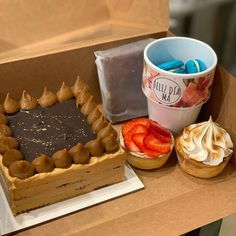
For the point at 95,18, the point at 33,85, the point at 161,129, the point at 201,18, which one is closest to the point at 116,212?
the point at 161,129

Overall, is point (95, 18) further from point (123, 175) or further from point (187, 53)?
point (123, 175)

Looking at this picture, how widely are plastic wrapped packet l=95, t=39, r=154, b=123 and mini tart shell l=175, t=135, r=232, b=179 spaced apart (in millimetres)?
150

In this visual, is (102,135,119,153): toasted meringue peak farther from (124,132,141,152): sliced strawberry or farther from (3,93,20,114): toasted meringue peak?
(3,93,20,114): toasted meringue peak

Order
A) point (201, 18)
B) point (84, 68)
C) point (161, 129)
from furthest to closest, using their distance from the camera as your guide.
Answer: point (201, 18)
point (84, 68)
point (161, 129)

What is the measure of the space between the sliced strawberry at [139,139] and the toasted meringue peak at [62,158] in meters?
0.13

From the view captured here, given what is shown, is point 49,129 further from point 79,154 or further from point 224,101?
point 224,101

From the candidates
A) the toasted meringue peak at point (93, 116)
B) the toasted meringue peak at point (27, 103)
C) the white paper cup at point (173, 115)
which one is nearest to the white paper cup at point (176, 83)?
the white paper cup at point (173, 115)

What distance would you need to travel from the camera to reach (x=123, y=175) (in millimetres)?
730

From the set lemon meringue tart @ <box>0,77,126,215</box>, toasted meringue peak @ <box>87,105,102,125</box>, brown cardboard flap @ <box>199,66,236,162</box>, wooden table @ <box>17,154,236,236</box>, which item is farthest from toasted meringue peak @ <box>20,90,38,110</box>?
brown cardboard flap @ <box>199,66,236,162</box>

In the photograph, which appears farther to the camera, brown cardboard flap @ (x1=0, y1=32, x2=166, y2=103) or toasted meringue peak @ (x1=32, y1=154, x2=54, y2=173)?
brown cardboard flap @ (x1=0, y1=32, x2=166, y2=103)

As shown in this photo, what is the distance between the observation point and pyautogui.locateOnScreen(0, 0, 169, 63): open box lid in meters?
0.85

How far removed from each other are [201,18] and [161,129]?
691mm

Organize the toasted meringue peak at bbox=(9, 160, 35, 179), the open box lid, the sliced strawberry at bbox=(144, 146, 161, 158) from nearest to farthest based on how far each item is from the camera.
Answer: the toasted meringue peak at bbox=(9, 160, 35, 179), the sliced strawberry at bbox=(144, 146, 161, 158), the open box lid

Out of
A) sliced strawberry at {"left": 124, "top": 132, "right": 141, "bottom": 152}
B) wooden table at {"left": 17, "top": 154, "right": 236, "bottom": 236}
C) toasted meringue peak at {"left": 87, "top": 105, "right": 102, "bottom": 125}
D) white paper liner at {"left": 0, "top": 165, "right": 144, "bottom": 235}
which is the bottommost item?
wooden table at {"left": 17, "top": 154, "right": 236, "bottom": 236}
